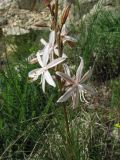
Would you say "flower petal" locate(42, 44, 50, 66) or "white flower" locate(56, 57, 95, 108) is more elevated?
"flower petal" locate(42, 44, 50, 66)

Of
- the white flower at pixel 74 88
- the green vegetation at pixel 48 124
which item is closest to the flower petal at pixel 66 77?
the white flower at pixel 74 88

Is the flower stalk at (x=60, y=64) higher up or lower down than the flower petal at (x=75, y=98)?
higher up

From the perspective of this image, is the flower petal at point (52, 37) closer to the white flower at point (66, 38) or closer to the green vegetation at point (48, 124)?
the white flower at point (66, 38)

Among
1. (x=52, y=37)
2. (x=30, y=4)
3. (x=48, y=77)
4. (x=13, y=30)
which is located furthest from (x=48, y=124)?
(x=30, y=4)

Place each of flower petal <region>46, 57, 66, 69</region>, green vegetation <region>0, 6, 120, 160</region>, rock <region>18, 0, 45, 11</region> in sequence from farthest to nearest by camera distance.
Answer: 1. rock <region>18, 0, 45, 11</region>
2. green vegetation <region>0, 6, 120, 160</region>
3. flower petal <region>46, 57, 66, 69</region>

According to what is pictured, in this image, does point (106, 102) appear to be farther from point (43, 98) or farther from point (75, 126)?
point (75, 126)

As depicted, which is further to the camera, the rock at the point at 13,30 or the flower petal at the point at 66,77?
the rock at the point at 13,30

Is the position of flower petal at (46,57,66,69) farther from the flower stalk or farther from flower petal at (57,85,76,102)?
flower petal at (57,85,76,102)

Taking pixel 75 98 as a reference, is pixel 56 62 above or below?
above

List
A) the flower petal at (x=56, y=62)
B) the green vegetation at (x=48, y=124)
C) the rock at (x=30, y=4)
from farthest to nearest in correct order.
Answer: the rock at (x=30, y=4), the green vegetation at (x=48, y=124), the flower petal at (x=56, y=62)

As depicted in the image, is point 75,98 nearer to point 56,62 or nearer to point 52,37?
point 56,62

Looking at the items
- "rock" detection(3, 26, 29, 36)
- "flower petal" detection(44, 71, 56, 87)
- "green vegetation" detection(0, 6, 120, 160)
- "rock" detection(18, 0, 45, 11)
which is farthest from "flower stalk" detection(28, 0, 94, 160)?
"rock" detection(18, 0, 45, 11)
